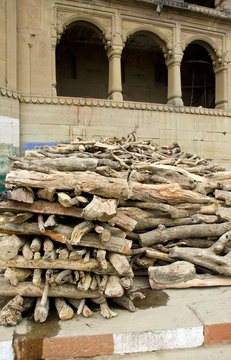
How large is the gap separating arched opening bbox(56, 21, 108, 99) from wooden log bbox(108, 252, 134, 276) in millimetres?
11789

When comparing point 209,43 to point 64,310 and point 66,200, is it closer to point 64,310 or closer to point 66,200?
point 66,200

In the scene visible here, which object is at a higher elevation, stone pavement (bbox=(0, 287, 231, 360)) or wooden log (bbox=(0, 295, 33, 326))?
wooden log (bbox=(0, 295, 33, 326))

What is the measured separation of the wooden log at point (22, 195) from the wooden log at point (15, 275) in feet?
2.32

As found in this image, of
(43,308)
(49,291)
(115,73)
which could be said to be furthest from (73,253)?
(115,73)

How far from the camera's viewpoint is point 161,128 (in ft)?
32.7

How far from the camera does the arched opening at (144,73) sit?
557 inches

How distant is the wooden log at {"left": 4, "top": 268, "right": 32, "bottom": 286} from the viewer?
270 centimetres

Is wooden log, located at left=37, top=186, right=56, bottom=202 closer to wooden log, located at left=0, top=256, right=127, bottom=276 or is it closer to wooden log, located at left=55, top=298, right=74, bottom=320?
wooden log, located at left=0, top=256, right=127, bottom=276

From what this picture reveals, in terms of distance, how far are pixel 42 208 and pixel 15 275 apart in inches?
27.8

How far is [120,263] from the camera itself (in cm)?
267

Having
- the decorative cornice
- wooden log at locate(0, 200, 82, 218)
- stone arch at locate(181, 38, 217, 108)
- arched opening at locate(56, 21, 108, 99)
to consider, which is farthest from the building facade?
wooden log at locate(0, 200, 82, 218)

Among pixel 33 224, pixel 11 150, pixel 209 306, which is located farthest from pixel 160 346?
pixel 11 150

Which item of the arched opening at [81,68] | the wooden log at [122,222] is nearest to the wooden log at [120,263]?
the wooden log at [122,222]

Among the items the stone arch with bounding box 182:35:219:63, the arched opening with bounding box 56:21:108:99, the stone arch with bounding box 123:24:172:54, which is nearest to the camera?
the stone arch with bounding box 123:24:172:54
